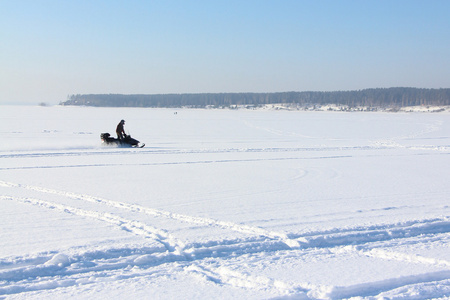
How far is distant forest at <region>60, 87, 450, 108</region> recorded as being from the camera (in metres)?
142

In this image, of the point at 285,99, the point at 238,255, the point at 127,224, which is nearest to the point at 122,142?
the point at 127,224

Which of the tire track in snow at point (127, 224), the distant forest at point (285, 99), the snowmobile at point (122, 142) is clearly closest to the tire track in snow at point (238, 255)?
the tire track in snow at point (127, 224)

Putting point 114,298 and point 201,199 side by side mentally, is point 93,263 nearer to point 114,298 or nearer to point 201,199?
point 114,298

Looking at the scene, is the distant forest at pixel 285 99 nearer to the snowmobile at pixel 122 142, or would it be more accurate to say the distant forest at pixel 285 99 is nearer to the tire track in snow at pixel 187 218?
the snowmobile at pixel 122 142

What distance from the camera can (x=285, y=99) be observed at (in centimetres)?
16175

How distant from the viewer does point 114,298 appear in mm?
4078

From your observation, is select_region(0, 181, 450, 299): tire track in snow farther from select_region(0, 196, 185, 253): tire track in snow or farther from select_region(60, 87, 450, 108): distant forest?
select_region(60, 87, 450, 108): distant forest

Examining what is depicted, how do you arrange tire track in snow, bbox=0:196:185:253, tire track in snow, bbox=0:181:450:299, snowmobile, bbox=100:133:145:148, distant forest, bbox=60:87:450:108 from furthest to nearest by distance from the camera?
distant forest, bbox=60:87:450:108 → snowmobile, bbox=100:133:145:148 → tire track in snow, bbox=0:196:185:253 → tire track in snow, bbox=0:181:450:299

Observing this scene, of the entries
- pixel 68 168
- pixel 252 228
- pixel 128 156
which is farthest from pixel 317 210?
pixel 128 156

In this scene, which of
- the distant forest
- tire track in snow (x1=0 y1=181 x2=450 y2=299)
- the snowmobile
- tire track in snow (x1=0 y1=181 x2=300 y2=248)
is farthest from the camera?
the distant forest

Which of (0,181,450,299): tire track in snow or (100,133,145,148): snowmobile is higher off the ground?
(0,181,450,299): tire track in snow

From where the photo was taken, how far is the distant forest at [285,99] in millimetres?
142000

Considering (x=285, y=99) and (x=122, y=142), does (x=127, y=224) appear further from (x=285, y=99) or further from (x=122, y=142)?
(x=285, y=99)

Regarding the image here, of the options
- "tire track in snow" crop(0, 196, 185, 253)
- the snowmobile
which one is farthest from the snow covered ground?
the snowmobile
